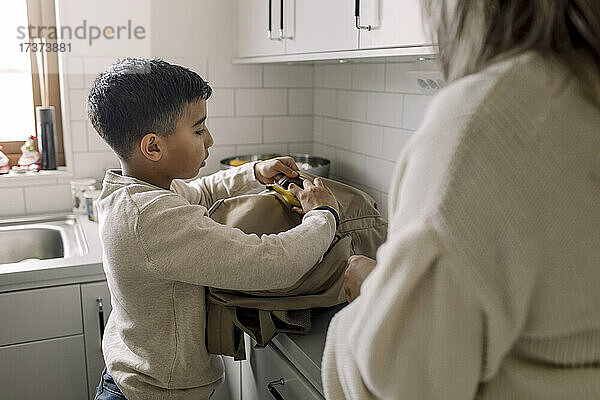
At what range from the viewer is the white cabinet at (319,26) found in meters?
1.46

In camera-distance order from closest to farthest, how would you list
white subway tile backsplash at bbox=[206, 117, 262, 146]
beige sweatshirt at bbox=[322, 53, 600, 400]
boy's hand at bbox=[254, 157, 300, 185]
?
beige sweatshirt at bbox=[322, 53, 600, 400] < boy's hand at bbox=[254, 157, 300, 185] < white subway tile backsplash at bbox=[206, 117, 262, 146]

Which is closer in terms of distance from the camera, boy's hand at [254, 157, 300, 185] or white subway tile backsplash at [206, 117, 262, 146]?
boy's hand at [254, 157, 300, 185]

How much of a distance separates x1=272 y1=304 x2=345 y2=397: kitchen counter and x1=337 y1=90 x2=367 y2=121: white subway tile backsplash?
1000 millimetres

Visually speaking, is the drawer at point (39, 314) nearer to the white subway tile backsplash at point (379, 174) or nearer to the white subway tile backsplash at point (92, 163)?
the white subway tile backsplash at point (92, 163)

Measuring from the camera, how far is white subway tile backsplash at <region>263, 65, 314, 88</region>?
2396 mm

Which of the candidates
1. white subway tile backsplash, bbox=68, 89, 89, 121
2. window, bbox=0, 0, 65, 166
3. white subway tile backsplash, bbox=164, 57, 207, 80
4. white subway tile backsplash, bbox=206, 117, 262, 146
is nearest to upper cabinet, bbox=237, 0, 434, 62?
white subway tile backsplash, bbox=164, 57, 207, 80

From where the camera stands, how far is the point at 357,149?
2.19m

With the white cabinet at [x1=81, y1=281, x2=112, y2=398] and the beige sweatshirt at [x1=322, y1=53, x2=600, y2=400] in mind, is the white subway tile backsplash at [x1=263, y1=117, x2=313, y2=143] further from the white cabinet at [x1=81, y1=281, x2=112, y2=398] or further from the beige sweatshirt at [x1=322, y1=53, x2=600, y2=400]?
the beige sweatshirt at [x1=322, y1=53, x2=600, y2=400]

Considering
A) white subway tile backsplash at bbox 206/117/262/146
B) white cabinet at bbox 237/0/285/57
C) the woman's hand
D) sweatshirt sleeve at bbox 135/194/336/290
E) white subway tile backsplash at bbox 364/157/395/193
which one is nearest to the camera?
the woman's hand

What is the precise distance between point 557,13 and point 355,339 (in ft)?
1.24

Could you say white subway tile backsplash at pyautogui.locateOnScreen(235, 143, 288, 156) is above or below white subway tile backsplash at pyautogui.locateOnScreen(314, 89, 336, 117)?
below

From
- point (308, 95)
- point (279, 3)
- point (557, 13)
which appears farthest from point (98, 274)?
point (557, 13)

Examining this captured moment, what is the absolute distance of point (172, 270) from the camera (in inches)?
43.5

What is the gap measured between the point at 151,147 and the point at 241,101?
1.18 m
